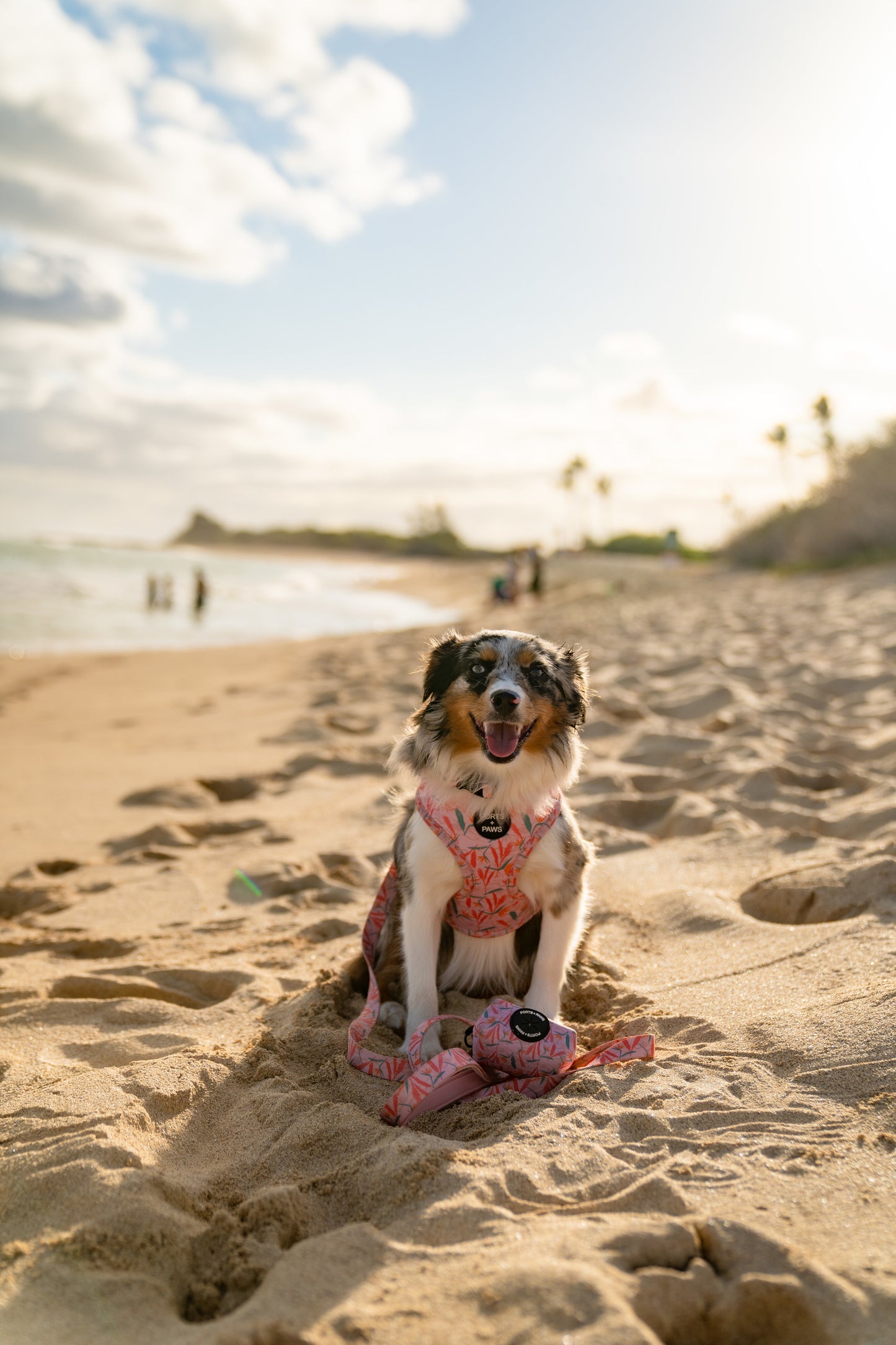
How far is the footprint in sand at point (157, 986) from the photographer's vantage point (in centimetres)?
350

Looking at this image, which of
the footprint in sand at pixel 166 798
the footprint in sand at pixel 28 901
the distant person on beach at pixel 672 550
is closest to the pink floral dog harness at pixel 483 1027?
the footprint in sand at pixel 28 901

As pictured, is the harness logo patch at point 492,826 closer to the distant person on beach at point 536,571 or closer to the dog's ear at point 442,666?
the dog's ear at point 442,666

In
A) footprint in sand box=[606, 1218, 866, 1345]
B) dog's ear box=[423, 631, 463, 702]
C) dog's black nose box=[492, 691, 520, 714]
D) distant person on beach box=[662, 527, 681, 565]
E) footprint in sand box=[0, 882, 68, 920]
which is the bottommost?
footprint in sand box=[0, 882, 68, 920]

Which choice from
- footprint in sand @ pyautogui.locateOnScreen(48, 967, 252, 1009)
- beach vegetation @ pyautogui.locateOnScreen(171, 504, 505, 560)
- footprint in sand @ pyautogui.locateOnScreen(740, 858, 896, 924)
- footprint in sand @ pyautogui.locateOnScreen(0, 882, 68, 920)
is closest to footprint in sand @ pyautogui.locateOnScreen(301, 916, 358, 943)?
footprint in sand @ pyautogui.locateOnScreen(48, 967, 252, 1009)

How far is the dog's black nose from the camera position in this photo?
3.21 meters

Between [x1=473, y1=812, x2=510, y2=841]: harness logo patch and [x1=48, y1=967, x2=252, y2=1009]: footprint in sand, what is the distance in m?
1.21

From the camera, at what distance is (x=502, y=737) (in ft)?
10.7

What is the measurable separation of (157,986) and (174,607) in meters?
26.8

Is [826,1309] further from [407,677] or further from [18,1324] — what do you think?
[407,677]

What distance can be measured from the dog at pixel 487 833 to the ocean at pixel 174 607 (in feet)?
44.7

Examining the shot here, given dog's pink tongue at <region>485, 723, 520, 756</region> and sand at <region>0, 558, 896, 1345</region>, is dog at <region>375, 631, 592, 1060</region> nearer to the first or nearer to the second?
dog's pink tongue at <region>485, 723, 520, 756</region>

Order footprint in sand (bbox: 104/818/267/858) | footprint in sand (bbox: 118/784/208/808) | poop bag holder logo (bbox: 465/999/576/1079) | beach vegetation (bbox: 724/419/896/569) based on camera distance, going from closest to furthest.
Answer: poop bag holder logo (bbox: 465/999/576/1079) < footprint in sand (bbox: 104/818/267/858) < footprint in sand (bbox: 118/784/208/808) < beach vegetation (bbox: 724/419/896/569)

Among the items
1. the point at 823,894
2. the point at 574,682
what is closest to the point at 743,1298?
the point at 574,682

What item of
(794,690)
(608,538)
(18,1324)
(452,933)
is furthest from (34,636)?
(608,538)
